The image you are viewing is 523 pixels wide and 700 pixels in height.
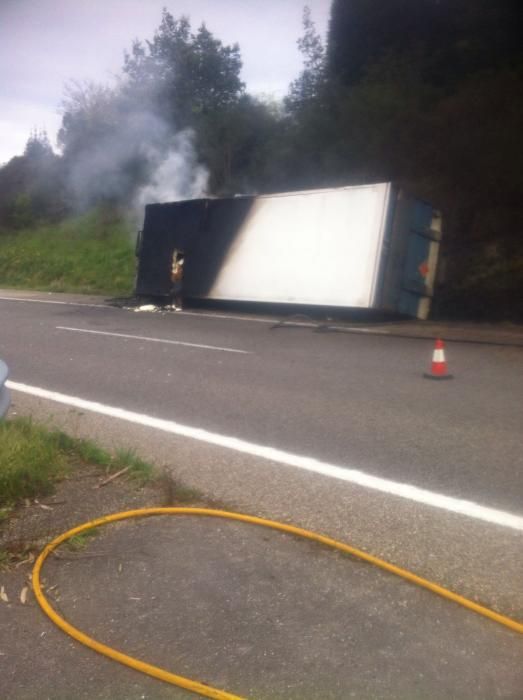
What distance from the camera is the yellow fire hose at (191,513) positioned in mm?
2805

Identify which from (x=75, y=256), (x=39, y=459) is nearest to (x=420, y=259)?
(x=39, y=459)

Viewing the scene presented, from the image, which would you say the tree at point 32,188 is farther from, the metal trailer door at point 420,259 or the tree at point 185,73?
the metal trailer door at point 420,259

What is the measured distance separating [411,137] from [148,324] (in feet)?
28.8

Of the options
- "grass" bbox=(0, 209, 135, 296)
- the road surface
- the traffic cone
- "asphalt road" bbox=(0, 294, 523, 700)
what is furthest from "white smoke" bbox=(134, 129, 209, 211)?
the traffic cone

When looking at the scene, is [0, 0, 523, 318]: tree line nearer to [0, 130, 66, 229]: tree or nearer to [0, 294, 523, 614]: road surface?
[0, 130, 66, 229]: tree

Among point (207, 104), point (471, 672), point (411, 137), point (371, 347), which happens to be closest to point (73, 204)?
point (207, 104)

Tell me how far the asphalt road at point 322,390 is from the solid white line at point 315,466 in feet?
0.36

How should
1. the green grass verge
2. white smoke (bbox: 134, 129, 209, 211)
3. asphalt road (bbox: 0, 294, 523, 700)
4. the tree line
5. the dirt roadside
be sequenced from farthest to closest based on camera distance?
white smoke (bbox: 134, 129, 209, 211) → the tree line → the green grass verge → asphalt road (bbox: 0, 294, 523, 700) → the dirt roadside

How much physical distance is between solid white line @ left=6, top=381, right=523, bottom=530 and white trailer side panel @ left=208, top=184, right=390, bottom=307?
7301 mm

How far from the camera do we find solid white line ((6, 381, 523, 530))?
4285 mm

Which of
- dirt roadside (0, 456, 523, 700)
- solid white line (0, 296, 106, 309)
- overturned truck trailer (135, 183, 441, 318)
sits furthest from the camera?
solid white line (0, 296, 106, 309)

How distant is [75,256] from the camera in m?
29.3

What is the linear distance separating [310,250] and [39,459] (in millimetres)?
10258

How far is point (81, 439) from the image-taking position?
5578 millimetres
